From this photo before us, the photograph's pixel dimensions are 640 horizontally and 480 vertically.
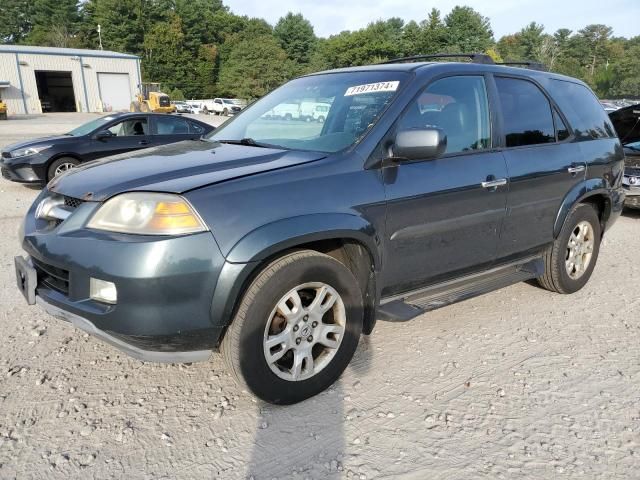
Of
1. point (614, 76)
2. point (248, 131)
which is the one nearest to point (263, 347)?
point (248, 131)

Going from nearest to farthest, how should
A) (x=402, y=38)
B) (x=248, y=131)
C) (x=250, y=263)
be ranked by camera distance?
(x=250, y=263), (x=248, y=131), (x=402, y=38)

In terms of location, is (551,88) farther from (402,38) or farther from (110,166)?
(402,38)

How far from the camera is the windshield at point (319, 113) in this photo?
303cm

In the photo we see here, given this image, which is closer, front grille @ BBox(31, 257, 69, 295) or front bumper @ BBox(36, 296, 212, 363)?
front bumper @ BBox(36, 296, 212, 363)

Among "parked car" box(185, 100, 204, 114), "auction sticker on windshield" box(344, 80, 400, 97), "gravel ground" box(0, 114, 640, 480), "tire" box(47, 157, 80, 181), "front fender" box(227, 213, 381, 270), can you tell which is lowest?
"parked car" box(185, 100, 204, 114)

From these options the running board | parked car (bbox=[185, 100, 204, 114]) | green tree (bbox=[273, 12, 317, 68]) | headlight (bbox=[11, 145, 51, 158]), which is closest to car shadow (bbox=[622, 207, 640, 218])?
the running board

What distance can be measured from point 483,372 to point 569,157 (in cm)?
200

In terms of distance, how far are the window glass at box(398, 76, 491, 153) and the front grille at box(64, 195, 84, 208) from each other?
1.86m

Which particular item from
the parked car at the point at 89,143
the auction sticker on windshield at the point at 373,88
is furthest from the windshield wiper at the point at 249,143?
the parked car at the point at 89,143

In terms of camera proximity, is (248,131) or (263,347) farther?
(248,131)

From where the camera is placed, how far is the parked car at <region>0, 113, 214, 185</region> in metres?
8.54

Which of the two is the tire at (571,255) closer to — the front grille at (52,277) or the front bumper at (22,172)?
the front grille at (52,277)

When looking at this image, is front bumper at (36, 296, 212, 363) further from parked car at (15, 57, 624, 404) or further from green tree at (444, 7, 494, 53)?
green tree at (444, 7, 494, 53)

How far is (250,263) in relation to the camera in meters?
2.34
